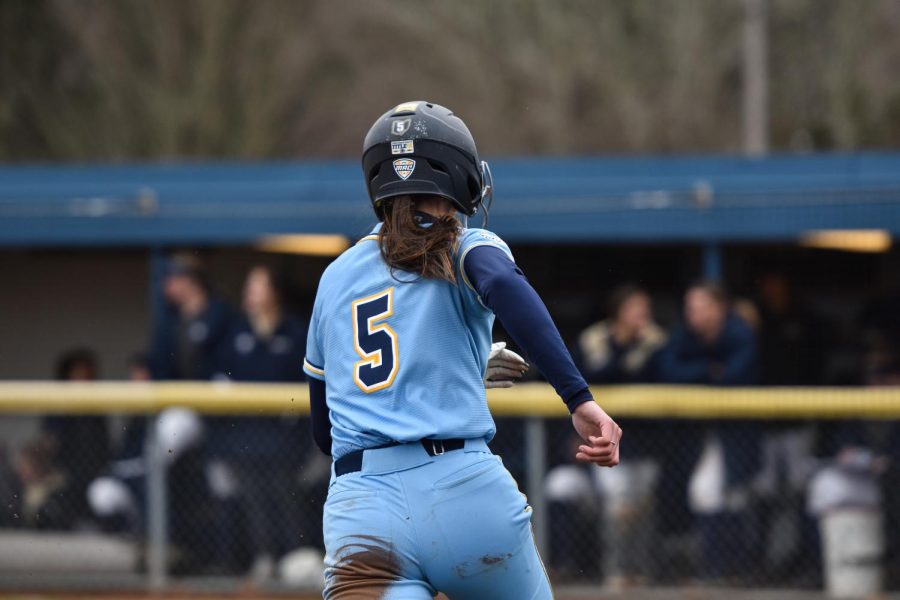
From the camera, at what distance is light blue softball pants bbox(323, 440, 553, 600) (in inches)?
127

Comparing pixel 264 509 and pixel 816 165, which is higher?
pixel 816 165

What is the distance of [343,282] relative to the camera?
3.47 metres

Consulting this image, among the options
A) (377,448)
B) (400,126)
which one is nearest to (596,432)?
Result: (377,448)

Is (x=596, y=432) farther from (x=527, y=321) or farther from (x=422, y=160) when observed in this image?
(x=422, y=160)

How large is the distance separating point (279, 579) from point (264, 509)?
1.39ft

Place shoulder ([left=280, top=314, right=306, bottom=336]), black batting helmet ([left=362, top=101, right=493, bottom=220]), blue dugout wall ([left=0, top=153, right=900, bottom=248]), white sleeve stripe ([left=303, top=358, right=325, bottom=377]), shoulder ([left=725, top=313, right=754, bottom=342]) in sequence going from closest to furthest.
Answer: black batting helmet ([left=362, top=101, right=493, bottom=220]) → white sleeve stripe ([left=303, top=358, right=325, bottom=377]) → shoulder ([left=725, top=313, right=754, bottom=342]) → shoulder ([left=280, top=314, right=306, bottom=336]) → blue dugout wall ([left=0, top=153, right=900, bottom=248])

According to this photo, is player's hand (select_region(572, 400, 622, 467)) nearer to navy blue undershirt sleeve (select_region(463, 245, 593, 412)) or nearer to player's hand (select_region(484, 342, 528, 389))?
navy blue undershirt sleeve (select_region(463, 245, 593, 412))

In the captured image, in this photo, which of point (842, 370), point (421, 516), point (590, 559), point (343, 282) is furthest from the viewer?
point (842, 370)

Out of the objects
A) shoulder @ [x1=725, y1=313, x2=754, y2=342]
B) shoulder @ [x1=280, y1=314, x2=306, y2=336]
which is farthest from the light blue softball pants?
shoulder @ [x1=280, y1=314, x2=306, y2=336]

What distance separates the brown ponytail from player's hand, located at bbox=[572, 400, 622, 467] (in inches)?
17.8

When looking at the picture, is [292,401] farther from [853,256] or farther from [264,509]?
[853,256]

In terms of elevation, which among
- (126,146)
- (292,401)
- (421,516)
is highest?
(126,146)

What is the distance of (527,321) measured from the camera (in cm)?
323

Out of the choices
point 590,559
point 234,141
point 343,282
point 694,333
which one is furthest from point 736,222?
point 234,141
